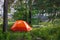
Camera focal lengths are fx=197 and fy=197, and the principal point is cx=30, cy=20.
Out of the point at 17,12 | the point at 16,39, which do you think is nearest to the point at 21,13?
the point at 17,12

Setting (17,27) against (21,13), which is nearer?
(17,27)

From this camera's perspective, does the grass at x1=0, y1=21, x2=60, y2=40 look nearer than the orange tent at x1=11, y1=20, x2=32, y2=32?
Yes

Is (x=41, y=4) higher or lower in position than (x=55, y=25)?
higher

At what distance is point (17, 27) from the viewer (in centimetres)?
995

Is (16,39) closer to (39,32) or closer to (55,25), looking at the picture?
(39,32)

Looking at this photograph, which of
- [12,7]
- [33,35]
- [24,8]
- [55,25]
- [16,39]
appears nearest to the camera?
[16,39]

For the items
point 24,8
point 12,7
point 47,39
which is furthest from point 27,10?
point 47,39

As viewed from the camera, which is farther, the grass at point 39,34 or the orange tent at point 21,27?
the orange tent at point 21,27

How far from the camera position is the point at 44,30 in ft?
30.5

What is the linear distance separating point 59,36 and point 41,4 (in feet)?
6.09

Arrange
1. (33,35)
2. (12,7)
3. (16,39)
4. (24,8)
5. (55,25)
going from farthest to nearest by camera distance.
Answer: (12,7) < (24,8) < (55,25) < (33,35) < (16,39)

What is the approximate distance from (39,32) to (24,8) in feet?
9.21

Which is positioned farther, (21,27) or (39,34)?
(21,27)

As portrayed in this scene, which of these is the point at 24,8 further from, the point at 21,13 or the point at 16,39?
the point at 16,39
